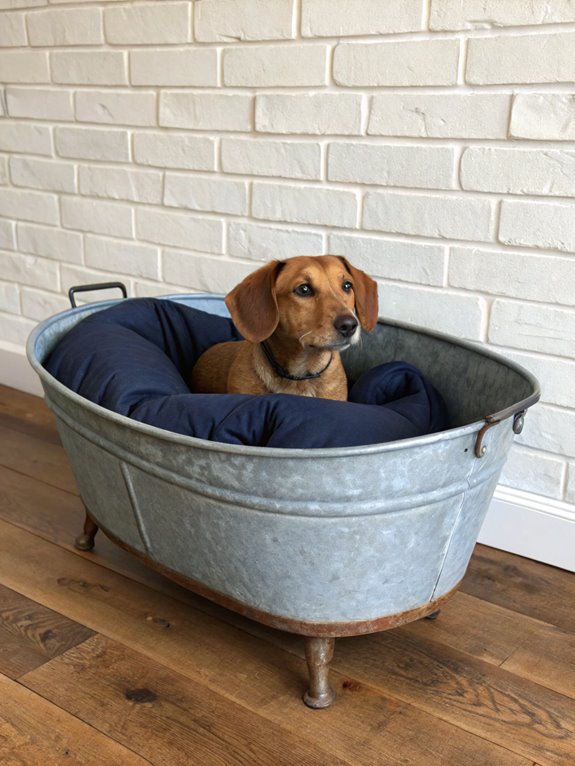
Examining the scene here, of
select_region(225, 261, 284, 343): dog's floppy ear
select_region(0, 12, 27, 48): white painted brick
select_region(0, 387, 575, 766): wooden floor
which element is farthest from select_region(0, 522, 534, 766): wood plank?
select_region(0, 12, 27, 48): white painted brick

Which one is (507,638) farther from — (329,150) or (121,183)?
(121,183)

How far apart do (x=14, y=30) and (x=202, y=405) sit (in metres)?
1.96

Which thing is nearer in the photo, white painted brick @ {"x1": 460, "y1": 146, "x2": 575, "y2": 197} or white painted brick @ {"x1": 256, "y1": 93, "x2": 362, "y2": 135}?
white painted brick @ {"x1": 460, "y1": 146, "x2": 575, "y2": 197}

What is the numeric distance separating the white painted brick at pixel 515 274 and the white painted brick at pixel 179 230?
0.79 metres

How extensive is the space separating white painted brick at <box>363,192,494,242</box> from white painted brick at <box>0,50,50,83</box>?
4.44ft

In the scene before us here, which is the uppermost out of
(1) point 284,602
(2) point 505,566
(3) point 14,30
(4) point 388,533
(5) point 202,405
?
(3) point 14,30

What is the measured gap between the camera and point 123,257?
2686mm

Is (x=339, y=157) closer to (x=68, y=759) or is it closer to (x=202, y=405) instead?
(x=202, y=405)

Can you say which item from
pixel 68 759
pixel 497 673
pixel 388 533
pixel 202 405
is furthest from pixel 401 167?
pixel 68 759

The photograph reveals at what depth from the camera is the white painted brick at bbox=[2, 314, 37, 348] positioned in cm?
304

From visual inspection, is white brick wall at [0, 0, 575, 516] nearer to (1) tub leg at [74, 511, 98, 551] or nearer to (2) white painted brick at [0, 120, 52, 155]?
(2) white painted brick at [0, 120, 52, 155]

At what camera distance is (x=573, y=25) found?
5.47 feet

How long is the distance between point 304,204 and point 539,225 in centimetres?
66

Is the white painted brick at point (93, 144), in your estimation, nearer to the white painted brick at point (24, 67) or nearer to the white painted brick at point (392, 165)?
the white painted brick at point (24, 67)
